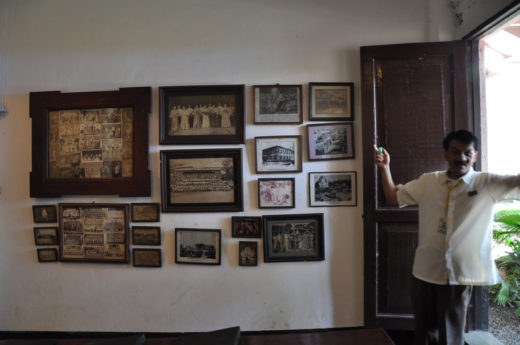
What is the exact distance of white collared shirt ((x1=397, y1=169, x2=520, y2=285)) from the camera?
1.53m

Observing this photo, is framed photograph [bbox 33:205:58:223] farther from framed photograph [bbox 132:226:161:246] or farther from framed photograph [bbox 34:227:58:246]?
framed photograph [bbox 132:226:161:246]

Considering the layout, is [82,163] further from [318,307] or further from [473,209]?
[473,209]

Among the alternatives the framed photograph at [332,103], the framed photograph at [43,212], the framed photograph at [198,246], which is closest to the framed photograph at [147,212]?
the framed photograph at [198,246]

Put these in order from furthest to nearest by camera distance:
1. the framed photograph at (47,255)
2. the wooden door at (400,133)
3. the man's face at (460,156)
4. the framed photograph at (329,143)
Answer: the framed photograph at (47,255) < the framed photograph at (329,143) < the wooden door at (400,133) < the man's face at (460,156)

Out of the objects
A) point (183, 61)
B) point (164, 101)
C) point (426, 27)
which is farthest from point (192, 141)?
point (426, 27)

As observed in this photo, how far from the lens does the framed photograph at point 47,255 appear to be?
2406mm

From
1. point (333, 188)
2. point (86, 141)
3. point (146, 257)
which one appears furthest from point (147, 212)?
point (333, 188)

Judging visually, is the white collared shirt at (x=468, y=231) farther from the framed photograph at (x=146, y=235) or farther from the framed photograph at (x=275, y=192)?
the framed photograph at (x=146, y=235)

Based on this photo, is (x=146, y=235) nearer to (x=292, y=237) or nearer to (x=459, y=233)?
(x=292, y=237)

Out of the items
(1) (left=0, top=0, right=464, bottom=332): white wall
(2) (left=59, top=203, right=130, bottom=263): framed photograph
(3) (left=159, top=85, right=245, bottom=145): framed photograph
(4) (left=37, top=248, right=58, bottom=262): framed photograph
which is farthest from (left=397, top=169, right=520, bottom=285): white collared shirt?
(4) (left=37, top=248, right=58, bottom=262): framed photograph

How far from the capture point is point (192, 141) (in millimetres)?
2318

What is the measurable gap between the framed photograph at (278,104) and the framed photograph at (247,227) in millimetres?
924

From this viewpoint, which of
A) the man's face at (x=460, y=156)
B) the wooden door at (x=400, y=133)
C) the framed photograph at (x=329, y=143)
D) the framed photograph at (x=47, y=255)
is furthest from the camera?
the framed photograph at (x=47, y=255)

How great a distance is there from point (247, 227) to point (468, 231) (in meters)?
1.61
